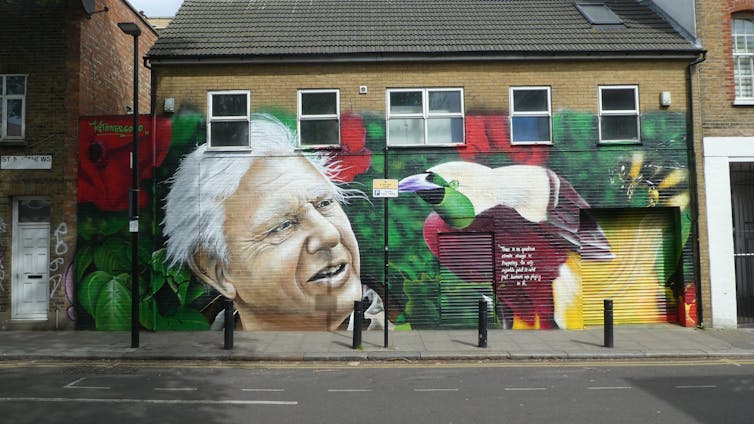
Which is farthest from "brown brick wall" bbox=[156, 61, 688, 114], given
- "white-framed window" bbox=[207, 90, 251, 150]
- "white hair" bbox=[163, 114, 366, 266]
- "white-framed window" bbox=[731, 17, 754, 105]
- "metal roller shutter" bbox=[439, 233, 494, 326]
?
"metal roller shutter" bbox=[439, 233, 494, 326]

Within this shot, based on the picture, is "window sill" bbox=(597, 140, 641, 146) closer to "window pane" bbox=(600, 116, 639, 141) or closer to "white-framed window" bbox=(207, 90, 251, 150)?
"window pane" bbox=(600, 116, 639, 141)

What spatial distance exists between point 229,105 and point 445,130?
5065mm

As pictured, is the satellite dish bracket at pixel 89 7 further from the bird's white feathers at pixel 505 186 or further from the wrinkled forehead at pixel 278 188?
the bird's white feathers at pixel 505 186

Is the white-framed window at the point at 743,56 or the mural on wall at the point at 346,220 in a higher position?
the white-framed window at the point at 743,56

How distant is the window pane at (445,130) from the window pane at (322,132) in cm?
219

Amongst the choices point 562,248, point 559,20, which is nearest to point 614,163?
point 562,248

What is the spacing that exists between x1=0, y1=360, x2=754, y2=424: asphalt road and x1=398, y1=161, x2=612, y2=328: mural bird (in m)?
3.18

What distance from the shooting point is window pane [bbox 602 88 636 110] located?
515 inches

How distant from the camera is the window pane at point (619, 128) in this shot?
13.0m

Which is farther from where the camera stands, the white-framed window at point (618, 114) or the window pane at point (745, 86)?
the window pane at point (745, 86)

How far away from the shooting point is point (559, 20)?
14258mm

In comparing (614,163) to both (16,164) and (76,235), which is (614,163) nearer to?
(76,235)

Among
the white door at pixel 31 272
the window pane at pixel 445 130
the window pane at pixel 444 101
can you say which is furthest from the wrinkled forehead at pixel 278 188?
the white door at pixel 31 272

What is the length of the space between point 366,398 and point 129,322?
743 cm
